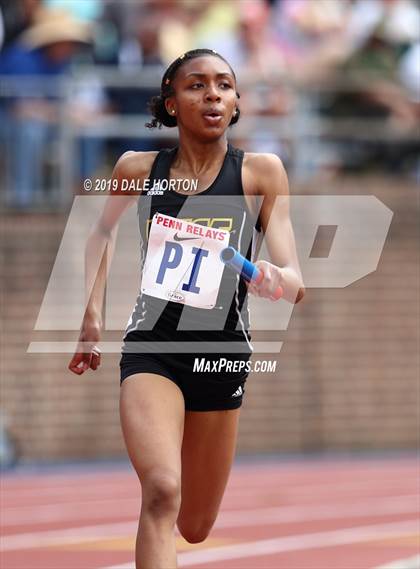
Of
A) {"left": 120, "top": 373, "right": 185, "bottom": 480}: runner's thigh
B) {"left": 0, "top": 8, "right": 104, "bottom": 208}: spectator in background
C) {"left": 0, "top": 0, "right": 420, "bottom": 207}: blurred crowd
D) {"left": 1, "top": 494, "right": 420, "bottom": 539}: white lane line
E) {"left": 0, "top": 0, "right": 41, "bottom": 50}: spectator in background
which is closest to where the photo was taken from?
{"left": 120, "top": 373, "right": 185, "bottom": 480}: runner's thigh

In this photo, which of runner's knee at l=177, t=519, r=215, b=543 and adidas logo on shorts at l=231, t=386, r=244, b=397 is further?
runner's knee at l=177, t=519, r=215, b=543

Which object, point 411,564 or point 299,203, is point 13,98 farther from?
point 411,564

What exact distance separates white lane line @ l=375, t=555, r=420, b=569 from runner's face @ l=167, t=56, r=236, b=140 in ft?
8.25

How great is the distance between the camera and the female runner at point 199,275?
552 cm

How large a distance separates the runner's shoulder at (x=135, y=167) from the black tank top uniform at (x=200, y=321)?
1.7 inches

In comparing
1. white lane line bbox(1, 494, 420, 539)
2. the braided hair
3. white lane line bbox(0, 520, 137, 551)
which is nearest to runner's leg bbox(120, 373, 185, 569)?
the braided hair

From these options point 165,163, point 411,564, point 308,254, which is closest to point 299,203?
point 308,254

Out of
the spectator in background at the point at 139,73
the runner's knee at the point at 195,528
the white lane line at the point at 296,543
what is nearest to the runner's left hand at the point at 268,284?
the runner's knee at the point at 195,528

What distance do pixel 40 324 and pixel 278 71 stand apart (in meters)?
3.12

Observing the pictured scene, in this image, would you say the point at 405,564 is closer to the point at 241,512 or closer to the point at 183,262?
the point at 183,262

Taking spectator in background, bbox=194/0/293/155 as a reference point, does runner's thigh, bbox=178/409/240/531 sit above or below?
above

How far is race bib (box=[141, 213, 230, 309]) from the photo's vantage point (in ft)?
18.1

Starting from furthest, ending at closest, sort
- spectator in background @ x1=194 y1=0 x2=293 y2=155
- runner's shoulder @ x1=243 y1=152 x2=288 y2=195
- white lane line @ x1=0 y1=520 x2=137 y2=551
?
spectator in background @ x1=194 y1=0 x2=293 y2=155 < white lane line @ x1=0 y1=520 x2=137 y2=551 < runner's shoulder @ x1=243 y1=152 x2=288 y2=195

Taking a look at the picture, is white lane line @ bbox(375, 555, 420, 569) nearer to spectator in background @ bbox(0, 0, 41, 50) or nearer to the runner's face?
the runner's face
